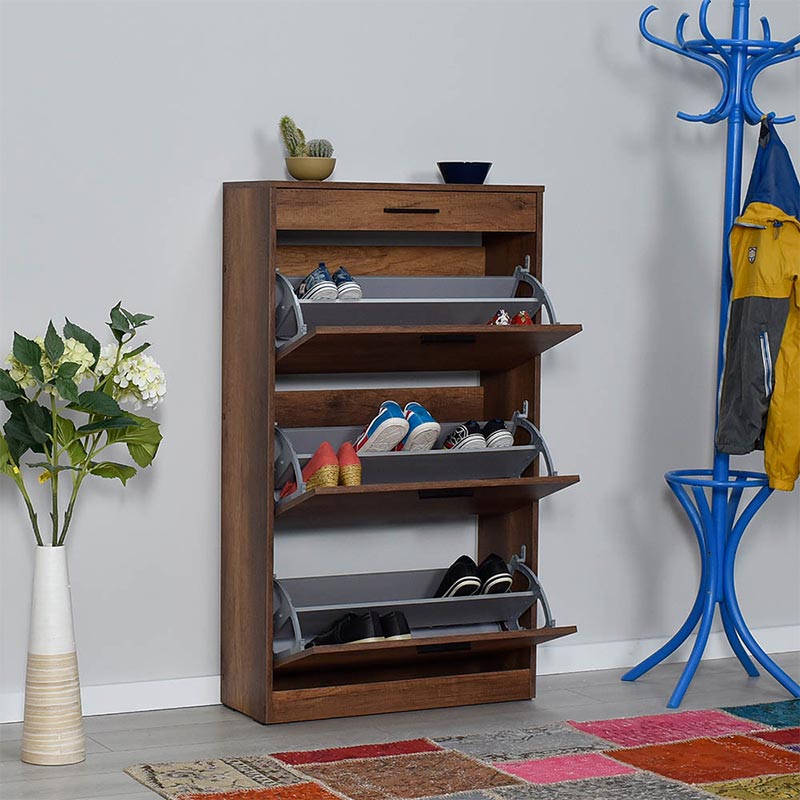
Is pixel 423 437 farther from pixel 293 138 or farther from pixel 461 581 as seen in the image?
pixel 293 138

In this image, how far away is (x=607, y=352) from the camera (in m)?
4.50

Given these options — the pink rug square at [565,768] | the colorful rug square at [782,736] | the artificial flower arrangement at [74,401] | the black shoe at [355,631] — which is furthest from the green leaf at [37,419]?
the colorful rug square at [782,736]

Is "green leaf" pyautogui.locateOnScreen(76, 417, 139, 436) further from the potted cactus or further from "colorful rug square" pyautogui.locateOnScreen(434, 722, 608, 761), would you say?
"colorful rug square" pyautogui.locateOnScreen(434, 722, 608, 761)

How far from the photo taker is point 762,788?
3.24 metres

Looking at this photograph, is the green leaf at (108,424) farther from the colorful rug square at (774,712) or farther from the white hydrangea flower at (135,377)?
the colorful rug square at (774,712)

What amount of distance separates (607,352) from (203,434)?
4.58 feet

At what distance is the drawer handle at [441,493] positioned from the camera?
12.4ft

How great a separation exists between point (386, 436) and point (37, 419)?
92cm

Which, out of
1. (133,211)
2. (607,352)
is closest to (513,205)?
(607,352)

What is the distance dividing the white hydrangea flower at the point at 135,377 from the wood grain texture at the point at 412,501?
18.6 inches

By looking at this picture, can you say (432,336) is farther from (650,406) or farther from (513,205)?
(650,406)

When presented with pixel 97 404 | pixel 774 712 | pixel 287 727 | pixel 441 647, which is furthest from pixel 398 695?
pixel 97 404

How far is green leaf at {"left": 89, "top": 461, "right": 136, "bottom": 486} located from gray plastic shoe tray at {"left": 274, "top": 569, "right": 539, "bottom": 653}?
529mm

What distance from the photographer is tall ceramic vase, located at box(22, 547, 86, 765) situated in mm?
3389
